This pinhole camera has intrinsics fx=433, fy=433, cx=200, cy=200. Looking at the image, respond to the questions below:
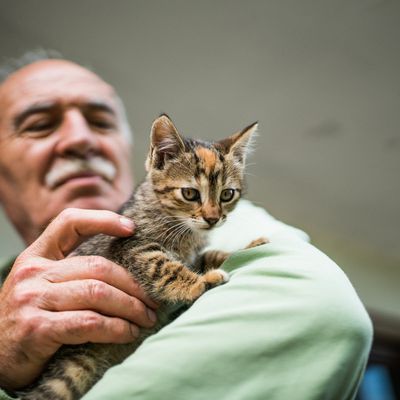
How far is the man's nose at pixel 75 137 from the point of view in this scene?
1030 mm

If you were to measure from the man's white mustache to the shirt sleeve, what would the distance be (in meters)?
0.56

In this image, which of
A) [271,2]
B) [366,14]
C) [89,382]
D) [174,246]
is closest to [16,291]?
[89,382]

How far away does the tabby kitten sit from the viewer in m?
0.79

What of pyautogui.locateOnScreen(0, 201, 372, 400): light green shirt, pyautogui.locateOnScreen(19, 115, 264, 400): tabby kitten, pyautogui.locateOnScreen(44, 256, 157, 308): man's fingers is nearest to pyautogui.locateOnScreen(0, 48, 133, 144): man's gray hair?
pyautogui.locateOnScreen(19, 115, 264, 400): tabby kitten

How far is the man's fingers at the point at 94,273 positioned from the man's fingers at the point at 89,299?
18mm

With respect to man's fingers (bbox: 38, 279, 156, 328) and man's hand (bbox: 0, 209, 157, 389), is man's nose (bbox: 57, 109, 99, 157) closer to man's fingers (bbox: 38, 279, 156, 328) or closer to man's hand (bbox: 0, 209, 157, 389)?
man's hand (bbox: 0, 209, 157, 389)

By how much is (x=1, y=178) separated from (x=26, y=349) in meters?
0.70

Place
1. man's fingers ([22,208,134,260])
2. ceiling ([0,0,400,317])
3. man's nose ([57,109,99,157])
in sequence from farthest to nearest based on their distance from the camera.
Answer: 1. ceiling ([0,0,400,317])
2. man's nose ([57,109,99,157])
3. man's fingers ([22,208,134,260])

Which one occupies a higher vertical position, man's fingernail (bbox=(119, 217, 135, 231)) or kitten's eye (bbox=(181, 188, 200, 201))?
kitten's eye (bbox=(181, 188, 200, 201))

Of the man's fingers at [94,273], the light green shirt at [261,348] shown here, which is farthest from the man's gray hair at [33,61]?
the light green shirt at [261,348]

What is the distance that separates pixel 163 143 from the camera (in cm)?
92

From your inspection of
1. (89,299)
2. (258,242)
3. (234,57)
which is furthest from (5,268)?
(234,57)

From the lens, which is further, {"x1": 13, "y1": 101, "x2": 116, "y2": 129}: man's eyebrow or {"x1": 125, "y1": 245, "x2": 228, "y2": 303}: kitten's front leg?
{"x1": 13, "y1": 101, "x2": 116, "y2": 129}: man's eyebrow

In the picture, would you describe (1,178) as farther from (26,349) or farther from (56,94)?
(26,349)
